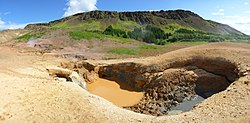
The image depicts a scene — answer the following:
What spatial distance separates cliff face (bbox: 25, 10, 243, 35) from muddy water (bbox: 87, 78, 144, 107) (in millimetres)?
47717

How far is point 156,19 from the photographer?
71.4 meters

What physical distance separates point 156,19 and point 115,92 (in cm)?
5489

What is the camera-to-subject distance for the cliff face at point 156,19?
69.7 m

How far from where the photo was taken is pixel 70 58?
2378 centimetres

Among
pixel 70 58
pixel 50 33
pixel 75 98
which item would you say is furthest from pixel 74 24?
pixel 75 98

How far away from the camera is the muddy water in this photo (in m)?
17.4

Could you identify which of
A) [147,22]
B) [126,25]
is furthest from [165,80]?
[147,22]

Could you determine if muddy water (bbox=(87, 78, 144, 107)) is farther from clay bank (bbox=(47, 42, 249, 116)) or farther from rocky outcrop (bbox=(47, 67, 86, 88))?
rocky outcrop (bbox=(47, 67, 86, 88))

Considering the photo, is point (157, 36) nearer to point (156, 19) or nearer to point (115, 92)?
point (156, 19)

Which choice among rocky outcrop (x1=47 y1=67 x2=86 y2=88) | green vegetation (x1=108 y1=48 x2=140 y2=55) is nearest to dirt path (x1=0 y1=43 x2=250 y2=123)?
rocky outcrop (x1=47 y1=67 x2=86 y2=88)

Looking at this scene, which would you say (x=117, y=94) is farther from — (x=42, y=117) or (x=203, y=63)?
(x=42, y=117)

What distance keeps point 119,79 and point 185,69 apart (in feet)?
17.7

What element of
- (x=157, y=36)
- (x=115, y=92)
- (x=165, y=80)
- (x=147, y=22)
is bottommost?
(x=115, y=92)

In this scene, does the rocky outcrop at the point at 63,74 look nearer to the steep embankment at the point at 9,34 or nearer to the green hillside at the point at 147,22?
the steep embankment at the point at 9,34
